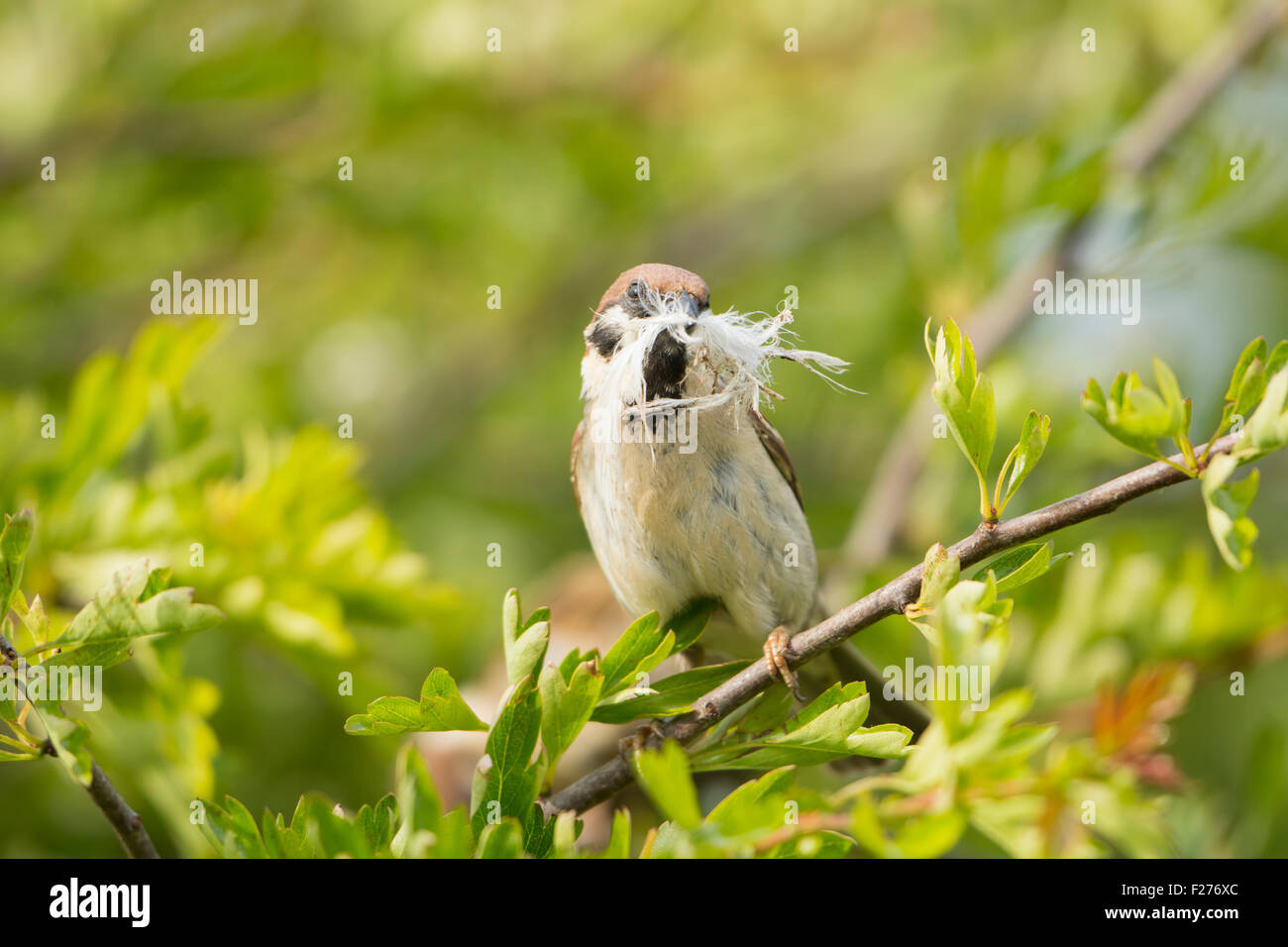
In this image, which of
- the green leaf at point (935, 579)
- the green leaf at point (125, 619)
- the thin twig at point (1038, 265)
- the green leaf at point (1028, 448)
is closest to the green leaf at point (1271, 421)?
the green leaf at point (1028, 448)

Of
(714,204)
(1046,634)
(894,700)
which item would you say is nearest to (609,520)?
Answer: (894,700)

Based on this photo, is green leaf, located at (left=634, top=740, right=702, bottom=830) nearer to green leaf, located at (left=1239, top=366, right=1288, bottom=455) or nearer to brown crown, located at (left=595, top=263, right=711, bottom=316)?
green leaf, located at (left=1239, top=366, right=1288, bottom=455)

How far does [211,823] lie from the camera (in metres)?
1.90

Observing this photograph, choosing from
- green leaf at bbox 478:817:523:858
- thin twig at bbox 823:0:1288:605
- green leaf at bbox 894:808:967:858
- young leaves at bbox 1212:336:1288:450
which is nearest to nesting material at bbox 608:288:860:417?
young leaves at bbox 1212:336:1288:450

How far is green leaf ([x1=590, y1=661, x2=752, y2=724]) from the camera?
6.41ft

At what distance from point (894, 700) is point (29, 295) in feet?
14.0

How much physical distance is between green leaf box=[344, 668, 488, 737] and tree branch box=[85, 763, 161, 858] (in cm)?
42

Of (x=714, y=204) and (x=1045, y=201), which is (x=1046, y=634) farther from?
(x=714, y=204)

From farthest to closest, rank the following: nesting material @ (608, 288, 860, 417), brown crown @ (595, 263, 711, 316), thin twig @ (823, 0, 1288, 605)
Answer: thin twig @ (823, 0, 1288, 605)
brown crown @ (595, 263, 711, 316)
nesting material @ (608, 288, 860, 417)

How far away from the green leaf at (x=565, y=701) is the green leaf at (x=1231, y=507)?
102 centimetres

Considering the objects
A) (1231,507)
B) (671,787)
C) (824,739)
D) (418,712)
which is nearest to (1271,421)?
(1231,507)

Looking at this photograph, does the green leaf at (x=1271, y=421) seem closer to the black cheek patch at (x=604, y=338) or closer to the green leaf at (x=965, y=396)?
the green leaf at (x=965, y=396)

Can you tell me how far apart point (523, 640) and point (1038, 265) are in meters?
3.30

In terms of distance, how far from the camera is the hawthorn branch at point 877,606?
160cm
